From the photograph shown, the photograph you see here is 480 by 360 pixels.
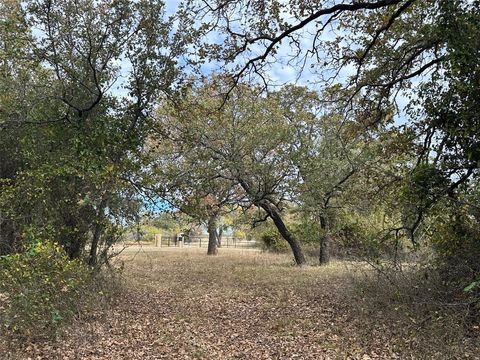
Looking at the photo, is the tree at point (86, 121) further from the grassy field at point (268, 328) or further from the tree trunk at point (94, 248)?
the grassy field at point (268, 328)

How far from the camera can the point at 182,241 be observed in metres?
43.2

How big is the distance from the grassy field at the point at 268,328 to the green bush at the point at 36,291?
307mm

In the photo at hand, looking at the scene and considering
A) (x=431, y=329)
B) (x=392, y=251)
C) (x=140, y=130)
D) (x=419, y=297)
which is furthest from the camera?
(x=140, y=130)

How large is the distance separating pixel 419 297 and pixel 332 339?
175cm

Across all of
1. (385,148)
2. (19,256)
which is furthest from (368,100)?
(19,256)

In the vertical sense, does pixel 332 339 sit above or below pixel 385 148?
below

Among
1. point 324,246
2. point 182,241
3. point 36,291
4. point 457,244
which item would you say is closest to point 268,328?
point 457,244

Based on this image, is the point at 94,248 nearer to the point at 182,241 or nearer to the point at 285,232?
the point at 285,232

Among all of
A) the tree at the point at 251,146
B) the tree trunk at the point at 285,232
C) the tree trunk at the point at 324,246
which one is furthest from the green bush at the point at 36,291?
the tree trunk at the point at 324,246

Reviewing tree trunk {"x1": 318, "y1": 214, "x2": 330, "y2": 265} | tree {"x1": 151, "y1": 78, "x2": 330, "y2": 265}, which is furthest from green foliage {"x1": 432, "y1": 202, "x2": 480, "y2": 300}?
tree trunk {"x1": 318, "y1": 214, "x2": 330, "y2": 265}

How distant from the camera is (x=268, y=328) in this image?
23.1 feet

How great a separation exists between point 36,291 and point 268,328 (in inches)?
146

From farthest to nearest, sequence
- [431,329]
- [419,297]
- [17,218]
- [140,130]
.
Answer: [140,130] < [17,218] < [419,297] < [431,329]

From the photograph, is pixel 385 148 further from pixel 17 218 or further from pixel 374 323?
pixel 17 218
